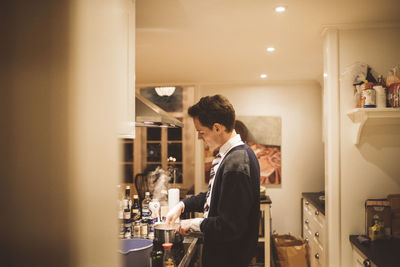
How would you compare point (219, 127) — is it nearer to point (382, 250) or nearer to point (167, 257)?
point (167, 257)

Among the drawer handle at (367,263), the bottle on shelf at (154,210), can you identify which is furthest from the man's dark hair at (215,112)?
the drawer handle at (367,263)

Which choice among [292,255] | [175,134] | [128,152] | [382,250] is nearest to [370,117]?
[382,250]

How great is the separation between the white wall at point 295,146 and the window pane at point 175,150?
150cm

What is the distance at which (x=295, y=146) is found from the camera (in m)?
4.22

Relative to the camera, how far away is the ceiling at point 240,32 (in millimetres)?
1901

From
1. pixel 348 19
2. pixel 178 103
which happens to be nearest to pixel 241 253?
pixel 348 19

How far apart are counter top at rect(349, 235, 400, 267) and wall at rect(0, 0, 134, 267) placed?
1776 millimetres

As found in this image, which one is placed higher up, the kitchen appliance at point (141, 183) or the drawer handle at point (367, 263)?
the kitchen appliance at point (141, 183)

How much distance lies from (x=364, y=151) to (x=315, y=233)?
52.9 inches

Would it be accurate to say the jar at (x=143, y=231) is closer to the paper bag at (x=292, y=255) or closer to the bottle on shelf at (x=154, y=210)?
the bottle on shelf at (x=154, y=210)

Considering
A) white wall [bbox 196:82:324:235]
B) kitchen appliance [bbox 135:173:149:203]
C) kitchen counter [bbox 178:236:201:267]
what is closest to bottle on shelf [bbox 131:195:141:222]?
kitchen counter [bbox 178:236:201:267]

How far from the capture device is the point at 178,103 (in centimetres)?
534

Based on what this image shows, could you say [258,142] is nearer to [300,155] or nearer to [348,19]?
[300,155]

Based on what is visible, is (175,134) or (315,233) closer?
(315,233)
